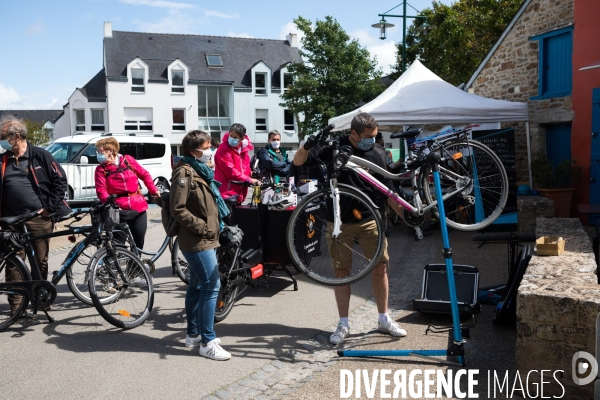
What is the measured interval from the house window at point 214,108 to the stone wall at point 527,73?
38.8m

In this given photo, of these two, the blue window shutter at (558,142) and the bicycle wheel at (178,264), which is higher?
the blue window shutter at (558,142)

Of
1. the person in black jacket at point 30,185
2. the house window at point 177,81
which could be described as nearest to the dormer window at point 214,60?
the house window at point 177,81

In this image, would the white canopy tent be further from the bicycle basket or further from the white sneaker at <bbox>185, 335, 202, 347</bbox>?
the white sneaker at <bbox>185, 335, 202, 347</bbox>

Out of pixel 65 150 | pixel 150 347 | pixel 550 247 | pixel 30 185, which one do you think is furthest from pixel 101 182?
pixel 65 150

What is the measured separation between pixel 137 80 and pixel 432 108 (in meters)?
42.3

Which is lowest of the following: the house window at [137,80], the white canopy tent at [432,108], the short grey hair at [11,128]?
the short grey hair at [11,128]

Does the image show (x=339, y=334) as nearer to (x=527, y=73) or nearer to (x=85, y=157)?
(x=527, y=73)

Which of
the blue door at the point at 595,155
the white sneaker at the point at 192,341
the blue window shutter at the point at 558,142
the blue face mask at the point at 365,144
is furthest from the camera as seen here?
the blue window shutter at the point at 558,142

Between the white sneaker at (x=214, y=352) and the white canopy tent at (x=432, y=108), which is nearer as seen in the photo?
the white sneaker at (x=214, y=352)

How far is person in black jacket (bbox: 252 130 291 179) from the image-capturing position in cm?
973

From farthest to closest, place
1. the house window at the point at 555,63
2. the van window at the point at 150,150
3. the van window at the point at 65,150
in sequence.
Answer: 1. the van window at the point at 150,150
2. the van window at the point at 65,150
3. the house window at the point at 555,63

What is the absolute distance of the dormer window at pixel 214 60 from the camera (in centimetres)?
5288

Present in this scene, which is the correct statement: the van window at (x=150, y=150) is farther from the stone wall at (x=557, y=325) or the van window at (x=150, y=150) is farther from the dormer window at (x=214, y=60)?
the dormer window at (x=214, y=60)

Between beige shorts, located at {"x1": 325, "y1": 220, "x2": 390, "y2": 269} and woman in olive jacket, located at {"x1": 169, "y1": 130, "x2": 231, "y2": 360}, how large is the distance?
106 cm
